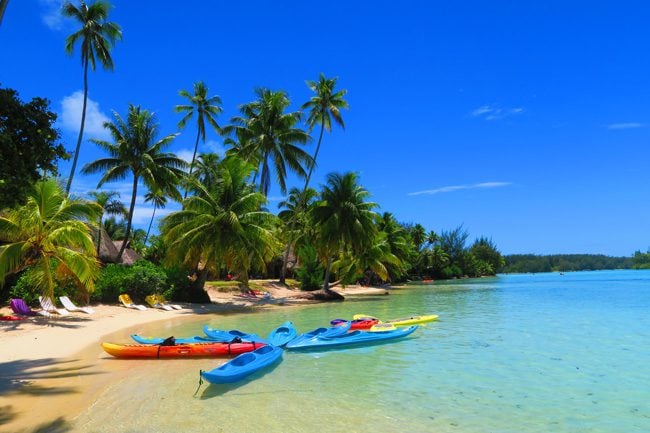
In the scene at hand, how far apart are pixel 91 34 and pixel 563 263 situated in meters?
162

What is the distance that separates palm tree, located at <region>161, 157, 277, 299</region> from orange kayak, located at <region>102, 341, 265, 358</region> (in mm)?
11172

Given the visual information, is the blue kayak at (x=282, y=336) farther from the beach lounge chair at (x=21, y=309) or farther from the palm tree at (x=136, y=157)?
the palm tree at (x=136, y=157)

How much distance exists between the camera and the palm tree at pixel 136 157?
91.7 feet

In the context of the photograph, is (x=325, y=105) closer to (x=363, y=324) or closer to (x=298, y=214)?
(x=298, y=214)

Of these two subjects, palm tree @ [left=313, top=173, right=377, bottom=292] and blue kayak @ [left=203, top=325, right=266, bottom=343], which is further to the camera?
palm tree @ [left=313, top=173, right=377, bottom=292]

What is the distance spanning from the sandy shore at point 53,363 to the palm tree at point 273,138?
51.5 feet

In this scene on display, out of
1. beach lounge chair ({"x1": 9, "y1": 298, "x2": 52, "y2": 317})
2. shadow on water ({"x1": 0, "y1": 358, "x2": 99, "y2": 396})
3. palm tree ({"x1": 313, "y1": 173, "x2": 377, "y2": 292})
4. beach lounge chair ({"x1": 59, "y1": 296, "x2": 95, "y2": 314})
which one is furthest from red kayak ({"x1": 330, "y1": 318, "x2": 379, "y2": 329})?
palm tree ({"x1": 313, "y1": 173, "x2": 377, "y2": 292})

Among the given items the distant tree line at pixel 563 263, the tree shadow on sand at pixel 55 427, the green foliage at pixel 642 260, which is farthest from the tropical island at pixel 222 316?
the green foliage at pixel 642 260

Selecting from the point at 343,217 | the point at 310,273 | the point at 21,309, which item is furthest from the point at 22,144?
the point at 310,273

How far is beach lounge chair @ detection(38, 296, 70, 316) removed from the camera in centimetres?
1526

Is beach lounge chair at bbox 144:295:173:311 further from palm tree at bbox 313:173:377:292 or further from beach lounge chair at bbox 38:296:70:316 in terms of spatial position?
palm tree at bbox 313:173:377:292

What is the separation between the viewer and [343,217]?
31297 millimetres

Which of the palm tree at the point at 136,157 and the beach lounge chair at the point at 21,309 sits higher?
the palm tree at the point at 136,157

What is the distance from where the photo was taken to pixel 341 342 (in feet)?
40.9
